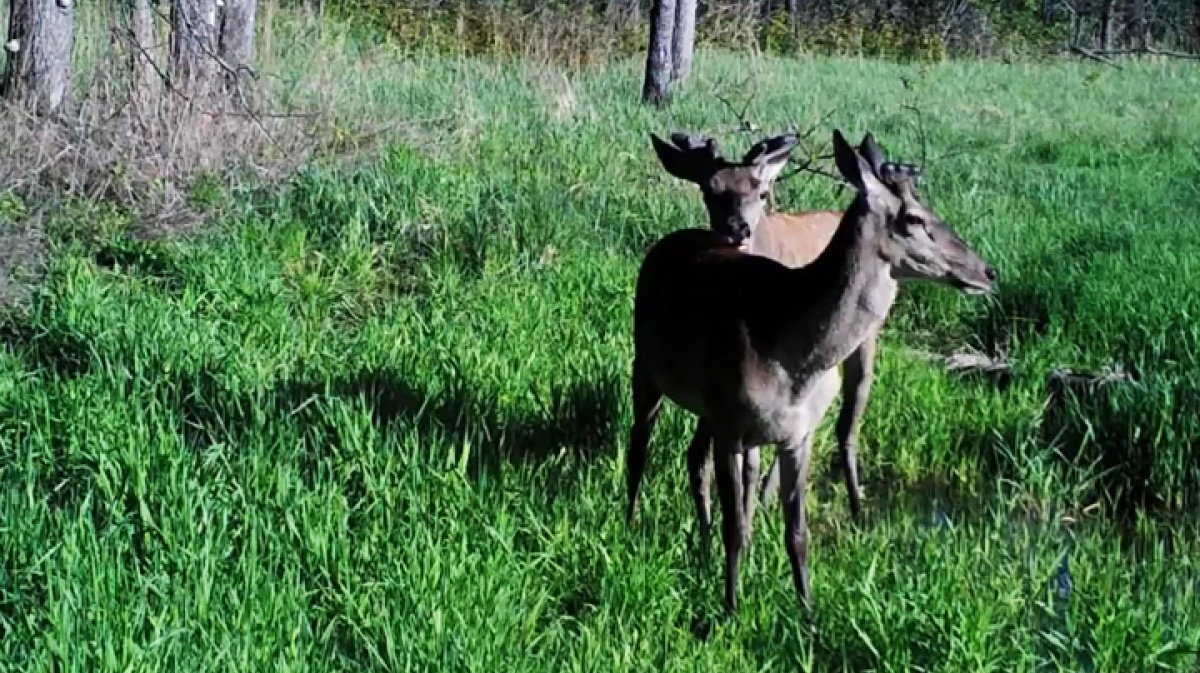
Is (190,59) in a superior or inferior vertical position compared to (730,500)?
superior

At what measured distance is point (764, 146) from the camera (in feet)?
16.9

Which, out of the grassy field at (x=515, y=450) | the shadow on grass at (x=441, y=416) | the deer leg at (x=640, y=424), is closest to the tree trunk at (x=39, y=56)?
the grassy field at (x=515, y=450)

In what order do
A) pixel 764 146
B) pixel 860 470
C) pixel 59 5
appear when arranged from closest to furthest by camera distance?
pixel 764 146, pixel 860 470, pixel 59 5

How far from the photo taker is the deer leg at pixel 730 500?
4.15m

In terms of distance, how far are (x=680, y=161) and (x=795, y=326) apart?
4.03 ft

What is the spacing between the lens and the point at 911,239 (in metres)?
4.06

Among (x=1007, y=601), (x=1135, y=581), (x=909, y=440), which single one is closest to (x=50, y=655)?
(x=1007, y=601)

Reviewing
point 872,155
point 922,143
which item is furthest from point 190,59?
point 872,155

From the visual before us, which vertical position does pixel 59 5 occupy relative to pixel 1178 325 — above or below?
above

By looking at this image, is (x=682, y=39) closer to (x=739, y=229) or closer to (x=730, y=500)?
(x=739, y=229)

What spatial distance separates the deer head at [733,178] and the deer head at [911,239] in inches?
32.5

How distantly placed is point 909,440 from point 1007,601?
1.74 metres

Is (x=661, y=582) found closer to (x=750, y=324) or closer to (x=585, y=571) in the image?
(x=585, y=571)

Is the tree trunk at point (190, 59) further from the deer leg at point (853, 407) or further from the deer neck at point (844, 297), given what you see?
the deer neck at point (844, 297)
